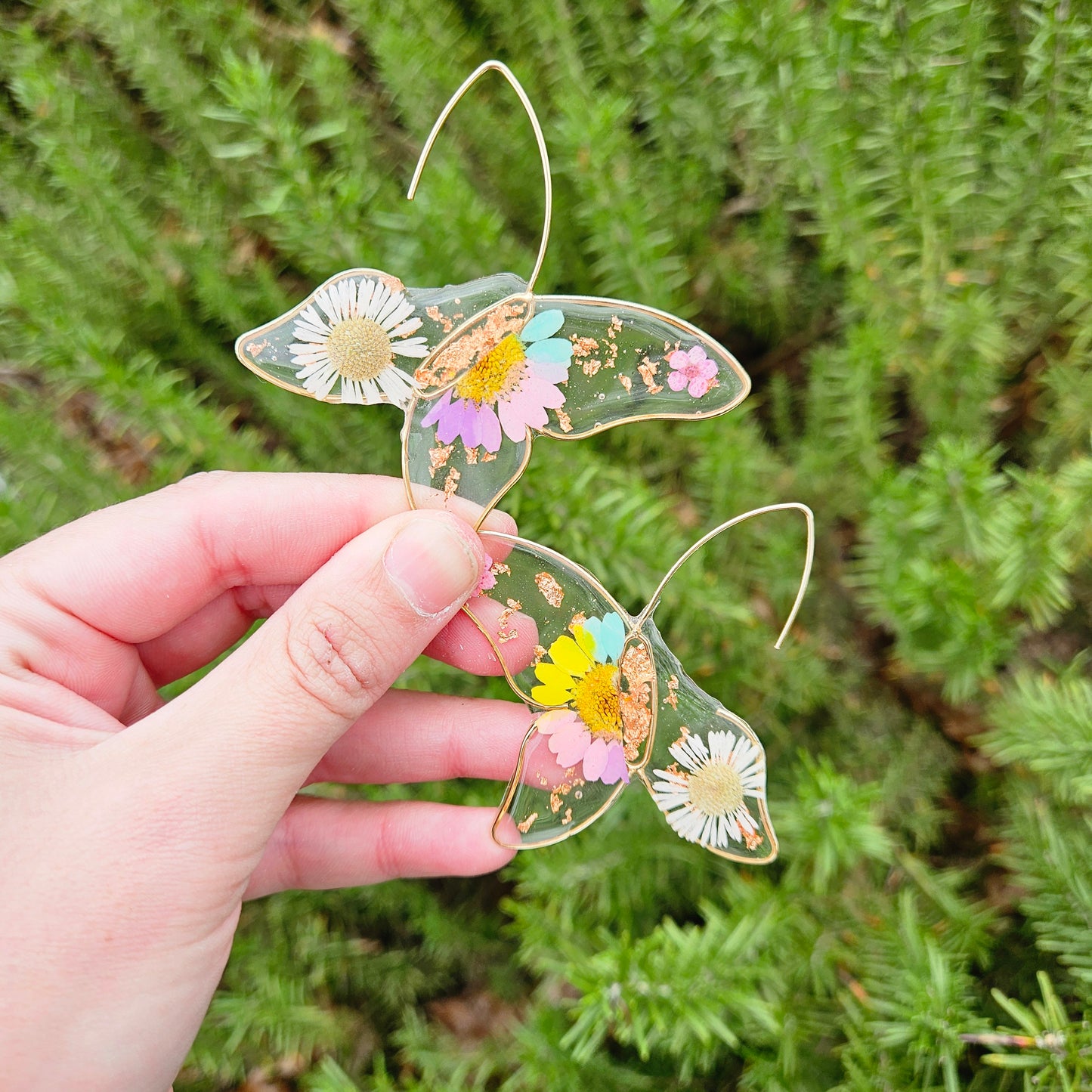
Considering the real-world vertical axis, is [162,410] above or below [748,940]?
above

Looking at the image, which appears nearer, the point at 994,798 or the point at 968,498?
the point at 968,498

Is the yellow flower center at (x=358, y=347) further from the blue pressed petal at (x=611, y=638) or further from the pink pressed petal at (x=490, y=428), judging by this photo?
the blue pressed petal at (x=611, y=638)

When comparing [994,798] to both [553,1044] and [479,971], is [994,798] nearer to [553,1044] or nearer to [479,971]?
[553,1044]

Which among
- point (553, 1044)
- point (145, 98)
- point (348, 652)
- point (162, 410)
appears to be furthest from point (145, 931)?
point (145, 98)

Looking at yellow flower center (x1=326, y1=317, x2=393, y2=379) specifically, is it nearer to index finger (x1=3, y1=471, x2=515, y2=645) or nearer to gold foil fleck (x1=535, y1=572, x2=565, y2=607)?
index finger (x1=3, y1=471, x2=515, y2=645)

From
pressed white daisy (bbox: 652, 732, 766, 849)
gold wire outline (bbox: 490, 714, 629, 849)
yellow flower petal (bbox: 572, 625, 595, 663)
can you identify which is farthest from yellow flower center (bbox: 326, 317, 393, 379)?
pressed white daisy (bbox: 652, 732, 766, 849)

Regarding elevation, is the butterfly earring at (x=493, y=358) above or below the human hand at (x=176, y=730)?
above

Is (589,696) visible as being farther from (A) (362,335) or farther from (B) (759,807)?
(A) (362,335)

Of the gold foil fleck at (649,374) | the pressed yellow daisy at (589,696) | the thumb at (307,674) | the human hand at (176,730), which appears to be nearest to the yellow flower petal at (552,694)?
the pressed yellow daisy at (589,696)
